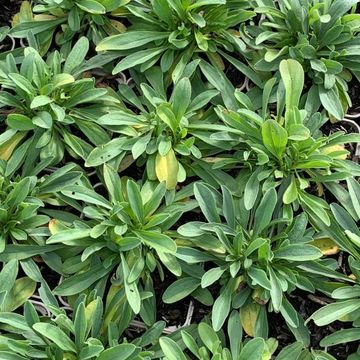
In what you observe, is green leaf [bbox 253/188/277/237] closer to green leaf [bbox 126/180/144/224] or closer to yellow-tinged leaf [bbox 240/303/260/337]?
yellow-tinged leaf [bbox 240/303/260/337]

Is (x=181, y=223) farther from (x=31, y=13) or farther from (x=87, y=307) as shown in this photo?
(x=31, y=13)

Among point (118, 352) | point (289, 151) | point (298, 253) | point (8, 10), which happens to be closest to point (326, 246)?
point (298, 253)

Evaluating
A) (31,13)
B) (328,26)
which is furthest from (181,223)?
(31,13)

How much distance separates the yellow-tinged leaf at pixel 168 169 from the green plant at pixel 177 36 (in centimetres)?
24

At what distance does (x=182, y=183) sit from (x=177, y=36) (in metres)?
0.42

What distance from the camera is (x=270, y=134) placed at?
1659 millimetres

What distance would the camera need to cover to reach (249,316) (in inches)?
64.1

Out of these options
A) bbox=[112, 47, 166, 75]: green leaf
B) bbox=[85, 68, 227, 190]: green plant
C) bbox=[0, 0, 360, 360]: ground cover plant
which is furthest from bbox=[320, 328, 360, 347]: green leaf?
bbox=[112, 47, 166, 75]: green leaf

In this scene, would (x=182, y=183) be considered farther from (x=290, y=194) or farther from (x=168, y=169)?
(x=290, y=194)

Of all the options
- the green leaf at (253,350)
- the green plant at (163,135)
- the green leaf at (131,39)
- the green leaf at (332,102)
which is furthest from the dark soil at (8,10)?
the green leaf at (253,350)

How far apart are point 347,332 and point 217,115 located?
672 millimetres

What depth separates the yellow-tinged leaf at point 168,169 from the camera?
1721 millimetres

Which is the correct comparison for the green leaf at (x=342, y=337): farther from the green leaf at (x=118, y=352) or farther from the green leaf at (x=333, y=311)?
the green leaf at (x=118, y=352)

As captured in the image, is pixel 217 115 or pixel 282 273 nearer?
pixel 282 273
